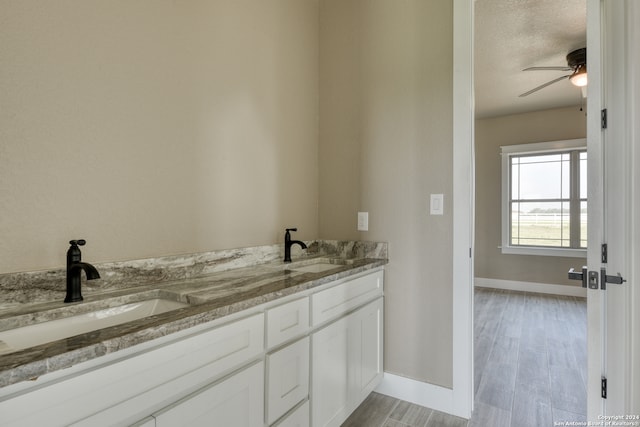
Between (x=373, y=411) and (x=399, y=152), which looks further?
(x=399, y=152)

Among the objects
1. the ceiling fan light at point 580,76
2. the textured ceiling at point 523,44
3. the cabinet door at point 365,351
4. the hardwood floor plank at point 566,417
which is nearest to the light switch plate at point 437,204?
the cabinet door at point 365,351

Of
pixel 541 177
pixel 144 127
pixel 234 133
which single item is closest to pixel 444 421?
pixel 234 133

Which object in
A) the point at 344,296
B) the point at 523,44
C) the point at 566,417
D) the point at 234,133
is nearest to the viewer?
the point at 344,296

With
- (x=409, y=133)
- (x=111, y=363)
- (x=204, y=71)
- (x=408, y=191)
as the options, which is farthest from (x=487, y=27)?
(x=111, y=363)

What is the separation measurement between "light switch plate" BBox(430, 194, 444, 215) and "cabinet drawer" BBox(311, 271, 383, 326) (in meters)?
0.54

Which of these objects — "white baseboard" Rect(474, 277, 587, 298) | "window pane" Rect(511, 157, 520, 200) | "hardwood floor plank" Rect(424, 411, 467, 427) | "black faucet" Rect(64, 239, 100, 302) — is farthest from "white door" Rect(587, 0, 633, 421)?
"window pane" Rect(511, 157, 520, 200)

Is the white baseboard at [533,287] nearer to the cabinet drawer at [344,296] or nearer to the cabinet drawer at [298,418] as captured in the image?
the cabinet drawer at [344,296]

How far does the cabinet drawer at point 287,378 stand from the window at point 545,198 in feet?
16.3

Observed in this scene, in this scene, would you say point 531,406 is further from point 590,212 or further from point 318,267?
point 318,267

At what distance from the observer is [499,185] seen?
5.49 m

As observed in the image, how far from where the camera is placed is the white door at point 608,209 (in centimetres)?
124

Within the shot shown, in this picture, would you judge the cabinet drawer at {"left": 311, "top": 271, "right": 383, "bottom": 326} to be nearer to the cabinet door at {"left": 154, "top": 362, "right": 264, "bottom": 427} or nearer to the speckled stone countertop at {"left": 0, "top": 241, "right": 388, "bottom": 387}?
the speckled stone countertop at {"left": 0, "top": 241, "right": 388, "bottom": 387}

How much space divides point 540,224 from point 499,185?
33.3 inches

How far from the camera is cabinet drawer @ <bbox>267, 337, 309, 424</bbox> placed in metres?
1.31
